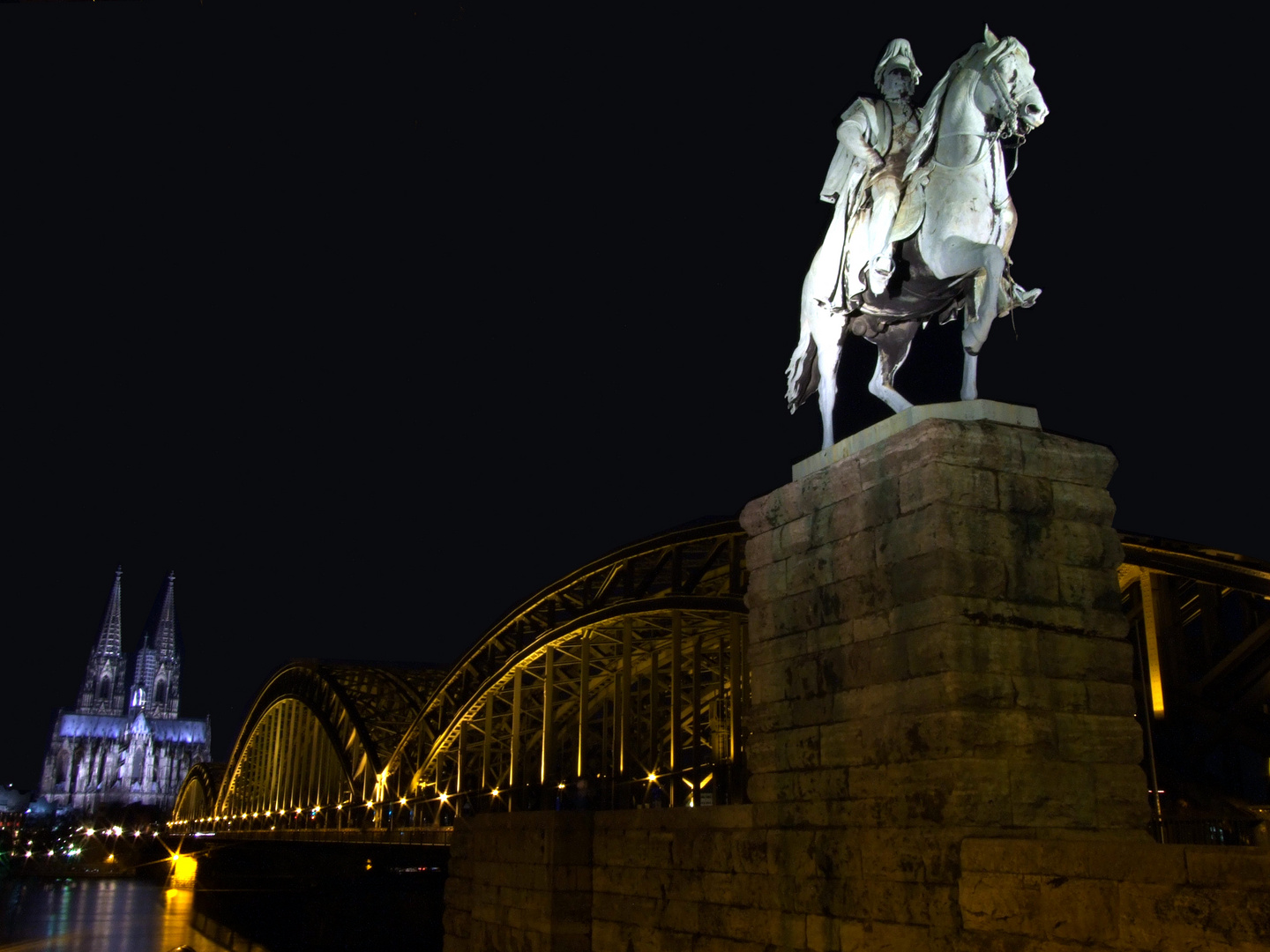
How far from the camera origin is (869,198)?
11578 mm

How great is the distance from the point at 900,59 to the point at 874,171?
4.29ft

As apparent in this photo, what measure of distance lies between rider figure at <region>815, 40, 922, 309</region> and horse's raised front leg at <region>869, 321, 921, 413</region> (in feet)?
2.00

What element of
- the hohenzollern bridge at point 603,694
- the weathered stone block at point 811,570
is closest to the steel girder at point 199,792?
the hohenzollern bridge at point 603,694

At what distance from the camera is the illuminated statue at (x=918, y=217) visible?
10.5 metres

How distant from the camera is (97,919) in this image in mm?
55594

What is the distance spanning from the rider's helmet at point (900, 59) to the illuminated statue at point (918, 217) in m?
0.01

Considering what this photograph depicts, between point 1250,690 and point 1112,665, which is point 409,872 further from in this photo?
point 1112,665

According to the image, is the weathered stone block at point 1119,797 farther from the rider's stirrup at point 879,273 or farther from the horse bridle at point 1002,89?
the horse bridle at point 1002,89

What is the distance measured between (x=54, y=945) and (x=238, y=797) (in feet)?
208

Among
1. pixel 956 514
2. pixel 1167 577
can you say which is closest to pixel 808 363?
pixel 956 514

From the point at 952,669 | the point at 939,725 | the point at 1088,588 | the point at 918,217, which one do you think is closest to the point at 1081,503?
the point at 1088,588

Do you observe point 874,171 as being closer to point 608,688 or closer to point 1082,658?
point 1082,658

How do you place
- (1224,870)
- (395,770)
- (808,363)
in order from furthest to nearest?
(395,770) → (808,363) → (1224,870)

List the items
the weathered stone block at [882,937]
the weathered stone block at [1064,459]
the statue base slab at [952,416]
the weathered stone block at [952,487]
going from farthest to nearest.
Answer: the statue base slab at [952,416]
the weathered stone block at [1064,459]
the weathered stone block at [952,487]
the weathered stone block at [882,937]
